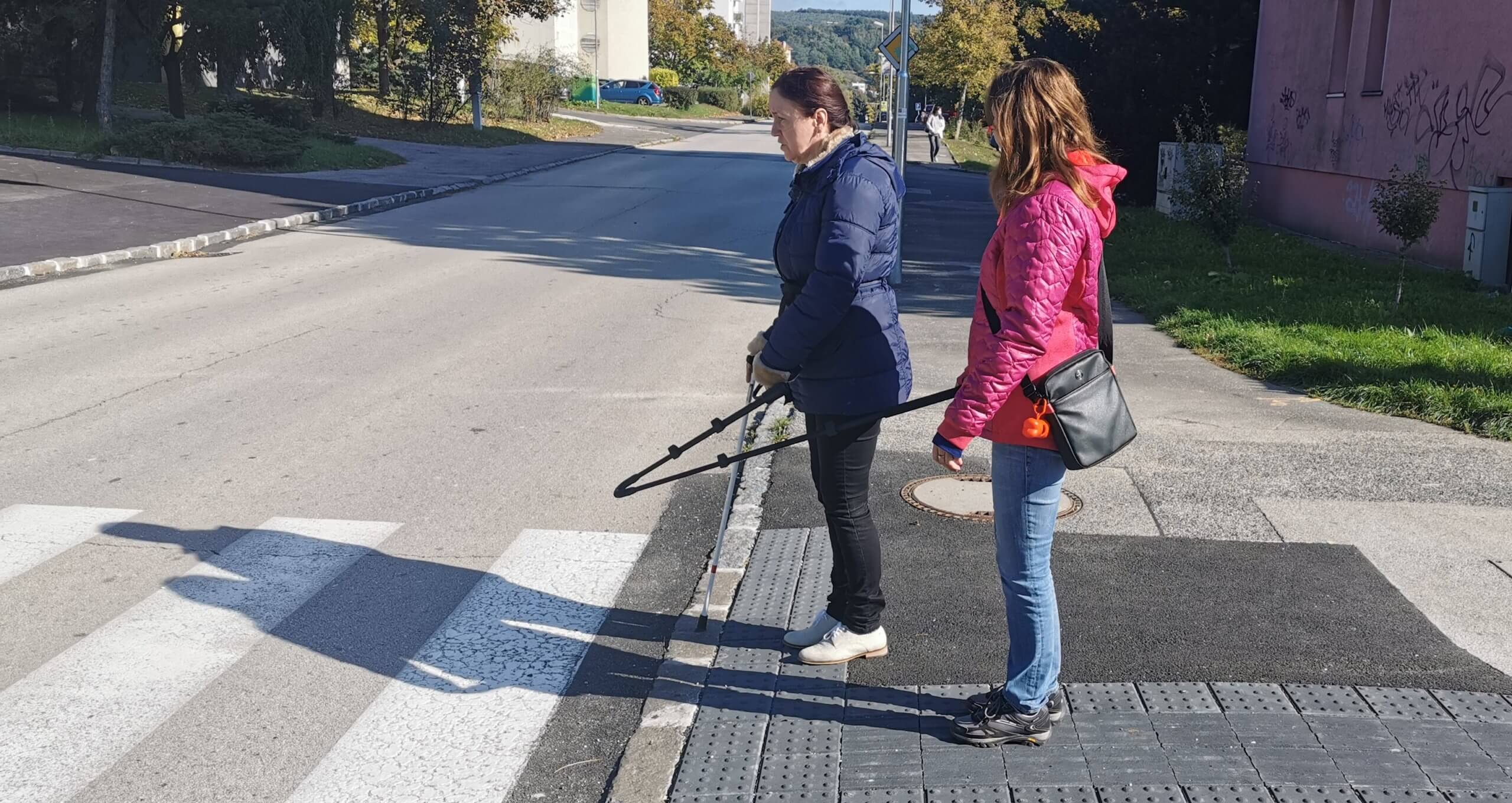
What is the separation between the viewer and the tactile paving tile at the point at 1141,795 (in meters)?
3.33

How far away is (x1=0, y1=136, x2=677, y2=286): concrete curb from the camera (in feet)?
43.8

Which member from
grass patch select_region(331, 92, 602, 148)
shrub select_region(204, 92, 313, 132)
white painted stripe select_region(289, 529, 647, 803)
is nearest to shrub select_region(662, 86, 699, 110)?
grass patch select_region(331, 92, 602, 148)

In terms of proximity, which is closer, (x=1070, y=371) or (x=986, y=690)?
(x=1070, y=371)

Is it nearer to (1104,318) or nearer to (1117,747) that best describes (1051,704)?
(1117,747)

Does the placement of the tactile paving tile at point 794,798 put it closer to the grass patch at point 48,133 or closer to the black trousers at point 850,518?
the black trousers at point 850,518

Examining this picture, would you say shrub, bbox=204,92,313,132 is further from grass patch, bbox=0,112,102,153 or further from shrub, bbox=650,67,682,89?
shrub, bbox=650,67,682,89

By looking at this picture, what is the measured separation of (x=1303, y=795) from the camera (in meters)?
3.33

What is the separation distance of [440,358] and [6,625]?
4947mm

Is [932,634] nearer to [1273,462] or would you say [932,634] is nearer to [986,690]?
[986,690]

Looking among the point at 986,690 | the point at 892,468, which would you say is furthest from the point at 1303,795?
the point at 892,468

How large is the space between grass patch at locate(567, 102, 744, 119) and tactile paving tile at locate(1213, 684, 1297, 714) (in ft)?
203

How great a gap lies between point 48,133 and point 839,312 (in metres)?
26.7

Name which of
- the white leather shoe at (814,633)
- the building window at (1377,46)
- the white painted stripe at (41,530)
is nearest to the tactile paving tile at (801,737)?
the white leather shoe at (814,633)

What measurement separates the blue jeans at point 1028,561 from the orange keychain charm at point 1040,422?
8 cm
